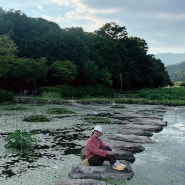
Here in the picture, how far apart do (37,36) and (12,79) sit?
397 inches

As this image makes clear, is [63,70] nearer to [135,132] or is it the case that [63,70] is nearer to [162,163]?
[135,132]

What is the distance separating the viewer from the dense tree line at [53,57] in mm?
45656

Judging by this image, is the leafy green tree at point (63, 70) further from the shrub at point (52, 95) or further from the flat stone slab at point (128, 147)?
the flat stone slab at point (128, 147)

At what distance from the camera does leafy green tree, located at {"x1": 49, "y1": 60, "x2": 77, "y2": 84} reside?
165 ft

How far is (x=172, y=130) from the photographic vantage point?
21453mm

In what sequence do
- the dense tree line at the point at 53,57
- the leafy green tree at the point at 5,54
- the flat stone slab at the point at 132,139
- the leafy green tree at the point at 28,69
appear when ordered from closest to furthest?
the flat stone slab at the point at 132,139 < the leafy green tree at the point at 5,54 < the leafy green tree at the point at 28,69 < the dense tree line at the point at 53,57

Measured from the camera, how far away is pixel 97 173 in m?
10.9

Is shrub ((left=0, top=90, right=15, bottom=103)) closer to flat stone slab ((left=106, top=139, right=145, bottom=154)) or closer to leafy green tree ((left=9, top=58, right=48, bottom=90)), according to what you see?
leafy green tree ((left=9, top=58, right=48, bottom=90))

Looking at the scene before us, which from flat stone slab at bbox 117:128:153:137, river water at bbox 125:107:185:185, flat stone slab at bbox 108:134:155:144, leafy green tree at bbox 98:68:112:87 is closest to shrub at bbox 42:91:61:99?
leafy green tree at bbox 98:68:112:87

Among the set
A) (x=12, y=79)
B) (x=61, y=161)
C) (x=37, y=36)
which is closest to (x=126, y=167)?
(x=61, y=161)

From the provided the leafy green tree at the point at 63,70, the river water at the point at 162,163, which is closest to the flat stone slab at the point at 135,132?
the river water at the point at 162,163

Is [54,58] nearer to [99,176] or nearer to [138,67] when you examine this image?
[138,67]

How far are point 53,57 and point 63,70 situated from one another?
16.1ft

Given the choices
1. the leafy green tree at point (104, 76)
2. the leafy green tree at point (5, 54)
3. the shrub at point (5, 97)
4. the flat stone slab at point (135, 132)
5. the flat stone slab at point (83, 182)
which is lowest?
the flat stone slab at point (83, 182)
